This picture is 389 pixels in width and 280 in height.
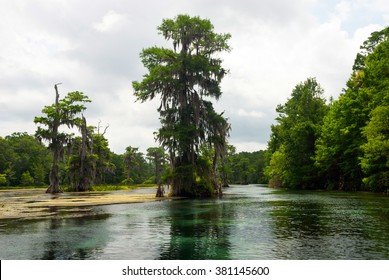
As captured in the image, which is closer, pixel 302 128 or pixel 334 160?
pixel 334 160

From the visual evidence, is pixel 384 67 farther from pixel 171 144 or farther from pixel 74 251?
pixel 74 251

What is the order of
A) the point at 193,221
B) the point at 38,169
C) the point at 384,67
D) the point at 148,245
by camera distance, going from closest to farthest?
the point at 148,245, the point at 193,221, the point at 384,67, the point at 38,169

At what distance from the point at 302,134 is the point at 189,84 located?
2944 centimetres

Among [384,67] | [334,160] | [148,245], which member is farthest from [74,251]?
[334,160]

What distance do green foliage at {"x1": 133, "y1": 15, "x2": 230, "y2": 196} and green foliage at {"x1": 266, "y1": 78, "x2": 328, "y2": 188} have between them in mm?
25477

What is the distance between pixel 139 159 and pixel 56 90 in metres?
90.7

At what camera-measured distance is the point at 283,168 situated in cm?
6794

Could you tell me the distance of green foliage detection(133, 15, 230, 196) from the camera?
128 ft

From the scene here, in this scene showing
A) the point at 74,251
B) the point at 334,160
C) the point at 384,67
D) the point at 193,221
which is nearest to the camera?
the point at 74,251

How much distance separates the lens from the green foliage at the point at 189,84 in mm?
39000

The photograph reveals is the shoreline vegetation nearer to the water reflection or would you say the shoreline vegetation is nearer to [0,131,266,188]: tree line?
the water reflection

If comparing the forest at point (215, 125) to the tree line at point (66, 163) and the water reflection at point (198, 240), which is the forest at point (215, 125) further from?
the water reflection at point (198, 240)

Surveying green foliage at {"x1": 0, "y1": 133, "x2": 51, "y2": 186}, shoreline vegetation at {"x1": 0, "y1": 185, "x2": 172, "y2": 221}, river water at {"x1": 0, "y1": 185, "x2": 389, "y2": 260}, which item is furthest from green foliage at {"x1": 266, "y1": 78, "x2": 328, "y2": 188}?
green foliage at {"x1": 0, "y1": 133, "x2": 51, "y2": 186}

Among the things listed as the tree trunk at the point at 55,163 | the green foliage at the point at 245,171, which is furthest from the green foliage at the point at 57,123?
the green foliage at the point at 245,171
